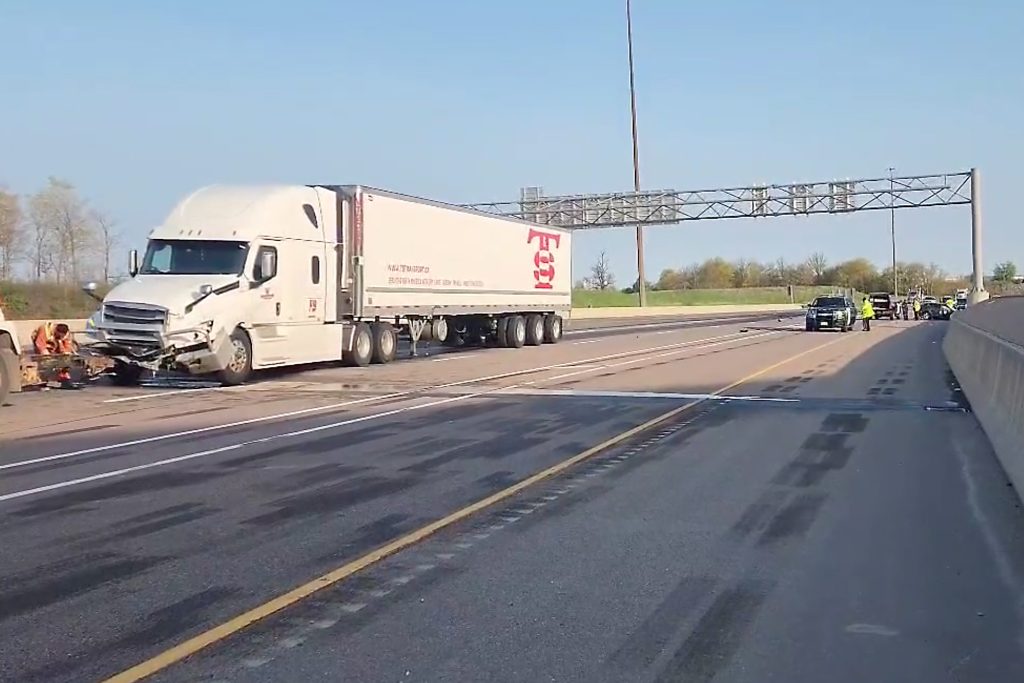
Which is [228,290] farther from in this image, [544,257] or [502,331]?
[544,257]

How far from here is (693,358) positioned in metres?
30.5

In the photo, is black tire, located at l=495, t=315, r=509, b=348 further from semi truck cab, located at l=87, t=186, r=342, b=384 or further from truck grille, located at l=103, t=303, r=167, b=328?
truck grille, located at l=103, t=303, r=167, b=328

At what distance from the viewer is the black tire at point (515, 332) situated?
37406mm

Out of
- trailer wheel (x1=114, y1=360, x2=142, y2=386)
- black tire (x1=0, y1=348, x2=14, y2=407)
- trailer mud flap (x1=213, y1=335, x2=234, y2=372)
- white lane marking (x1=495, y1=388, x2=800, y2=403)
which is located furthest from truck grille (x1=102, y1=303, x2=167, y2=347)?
white lane marking (x1=495, y1=388, x2=800, y2=403)

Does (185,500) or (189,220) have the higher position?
(189,220)

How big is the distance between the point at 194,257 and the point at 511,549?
661 inches

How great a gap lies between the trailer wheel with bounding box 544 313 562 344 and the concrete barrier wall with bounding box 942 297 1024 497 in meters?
18.4

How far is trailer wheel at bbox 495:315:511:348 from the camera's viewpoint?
3722 centimetres

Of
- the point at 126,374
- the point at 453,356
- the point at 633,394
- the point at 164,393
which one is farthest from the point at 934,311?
the point at 164,393

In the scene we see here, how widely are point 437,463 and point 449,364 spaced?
1707 centimetres

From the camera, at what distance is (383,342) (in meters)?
28.4

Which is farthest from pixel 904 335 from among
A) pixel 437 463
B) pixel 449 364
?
pixel 437 463

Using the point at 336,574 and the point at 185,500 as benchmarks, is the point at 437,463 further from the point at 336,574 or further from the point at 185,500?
the point at 336,574

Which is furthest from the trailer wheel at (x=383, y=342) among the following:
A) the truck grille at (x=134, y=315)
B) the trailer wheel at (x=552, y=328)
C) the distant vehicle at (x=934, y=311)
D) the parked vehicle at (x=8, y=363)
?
the distant vehicle at (x=934, y=311)
